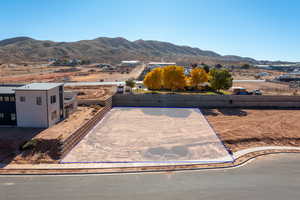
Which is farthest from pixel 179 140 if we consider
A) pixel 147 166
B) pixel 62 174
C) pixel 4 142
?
pixel 4 142

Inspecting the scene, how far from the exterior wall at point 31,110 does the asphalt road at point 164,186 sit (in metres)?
Result: 8.47

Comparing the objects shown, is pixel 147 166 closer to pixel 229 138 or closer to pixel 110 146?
pixel 110 146

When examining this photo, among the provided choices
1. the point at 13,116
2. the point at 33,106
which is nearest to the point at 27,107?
the point at 33,106

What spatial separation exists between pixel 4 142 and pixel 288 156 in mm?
25076

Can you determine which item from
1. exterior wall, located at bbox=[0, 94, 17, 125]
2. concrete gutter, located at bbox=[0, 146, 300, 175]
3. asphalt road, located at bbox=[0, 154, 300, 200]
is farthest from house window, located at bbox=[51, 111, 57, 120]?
asphalt road, located at bbox=[0, 154, 300, 200]

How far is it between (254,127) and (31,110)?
83.5ft

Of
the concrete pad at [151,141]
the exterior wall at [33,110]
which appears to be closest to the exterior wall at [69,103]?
the concrete pad at [151,141]

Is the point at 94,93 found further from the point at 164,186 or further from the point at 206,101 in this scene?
the point at 164,186

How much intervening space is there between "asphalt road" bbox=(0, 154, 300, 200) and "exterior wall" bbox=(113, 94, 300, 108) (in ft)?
70.1

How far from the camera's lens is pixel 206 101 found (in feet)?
126

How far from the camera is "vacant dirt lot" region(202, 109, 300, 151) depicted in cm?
2441

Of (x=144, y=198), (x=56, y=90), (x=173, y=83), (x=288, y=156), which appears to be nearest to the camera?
(x=144, y=198)

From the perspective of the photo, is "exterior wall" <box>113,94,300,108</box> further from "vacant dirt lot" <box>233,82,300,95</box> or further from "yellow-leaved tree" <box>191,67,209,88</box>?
"vacant dirt lot" <box>233,82,300,95</box>

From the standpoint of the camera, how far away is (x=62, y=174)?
16.4 meters
